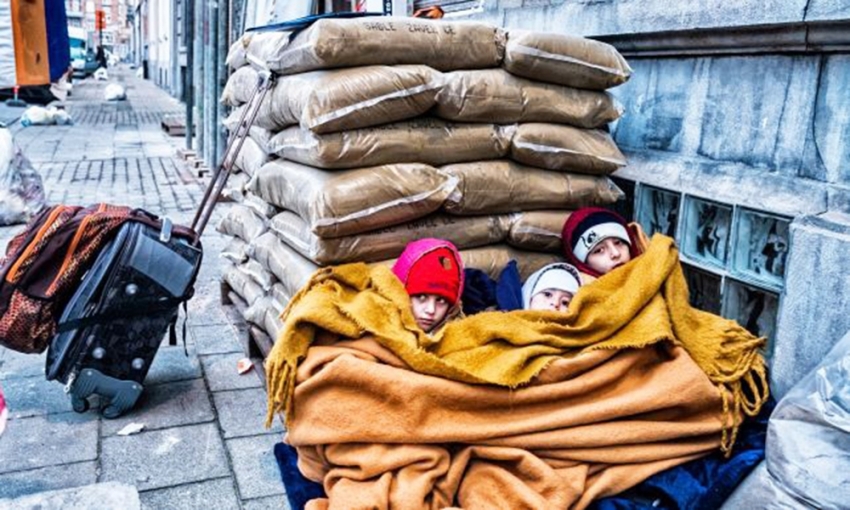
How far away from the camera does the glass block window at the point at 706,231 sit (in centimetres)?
319

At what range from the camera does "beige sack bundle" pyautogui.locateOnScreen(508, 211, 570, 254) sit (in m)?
3.39

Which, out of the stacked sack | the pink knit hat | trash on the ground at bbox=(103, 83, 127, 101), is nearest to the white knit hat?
the pink knit hat

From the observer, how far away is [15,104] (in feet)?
63.1

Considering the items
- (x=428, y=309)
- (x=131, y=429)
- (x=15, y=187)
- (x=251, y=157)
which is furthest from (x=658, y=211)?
(x=15, y=187)

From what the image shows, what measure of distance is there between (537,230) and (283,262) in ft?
3.62

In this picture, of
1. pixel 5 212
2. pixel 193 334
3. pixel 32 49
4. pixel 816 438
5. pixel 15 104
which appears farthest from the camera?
pixel 15 104

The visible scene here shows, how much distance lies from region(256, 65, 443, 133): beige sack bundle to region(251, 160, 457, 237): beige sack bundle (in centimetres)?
20

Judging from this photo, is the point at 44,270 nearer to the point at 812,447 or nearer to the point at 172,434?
the point at 172,434

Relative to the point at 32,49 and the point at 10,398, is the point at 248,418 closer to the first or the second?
the point at 10,398

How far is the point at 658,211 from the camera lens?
3656 millimetres

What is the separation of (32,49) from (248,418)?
3389 mm

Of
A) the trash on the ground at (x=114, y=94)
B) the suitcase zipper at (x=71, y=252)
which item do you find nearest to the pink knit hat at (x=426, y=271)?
the suitcase zipper at (x=71, y=252)

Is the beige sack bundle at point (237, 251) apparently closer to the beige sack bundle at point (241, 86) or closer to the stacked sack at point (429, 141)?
the stacked sack at point (429, 141)

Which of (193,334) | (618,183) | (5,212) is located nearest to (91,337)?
(193,334)
